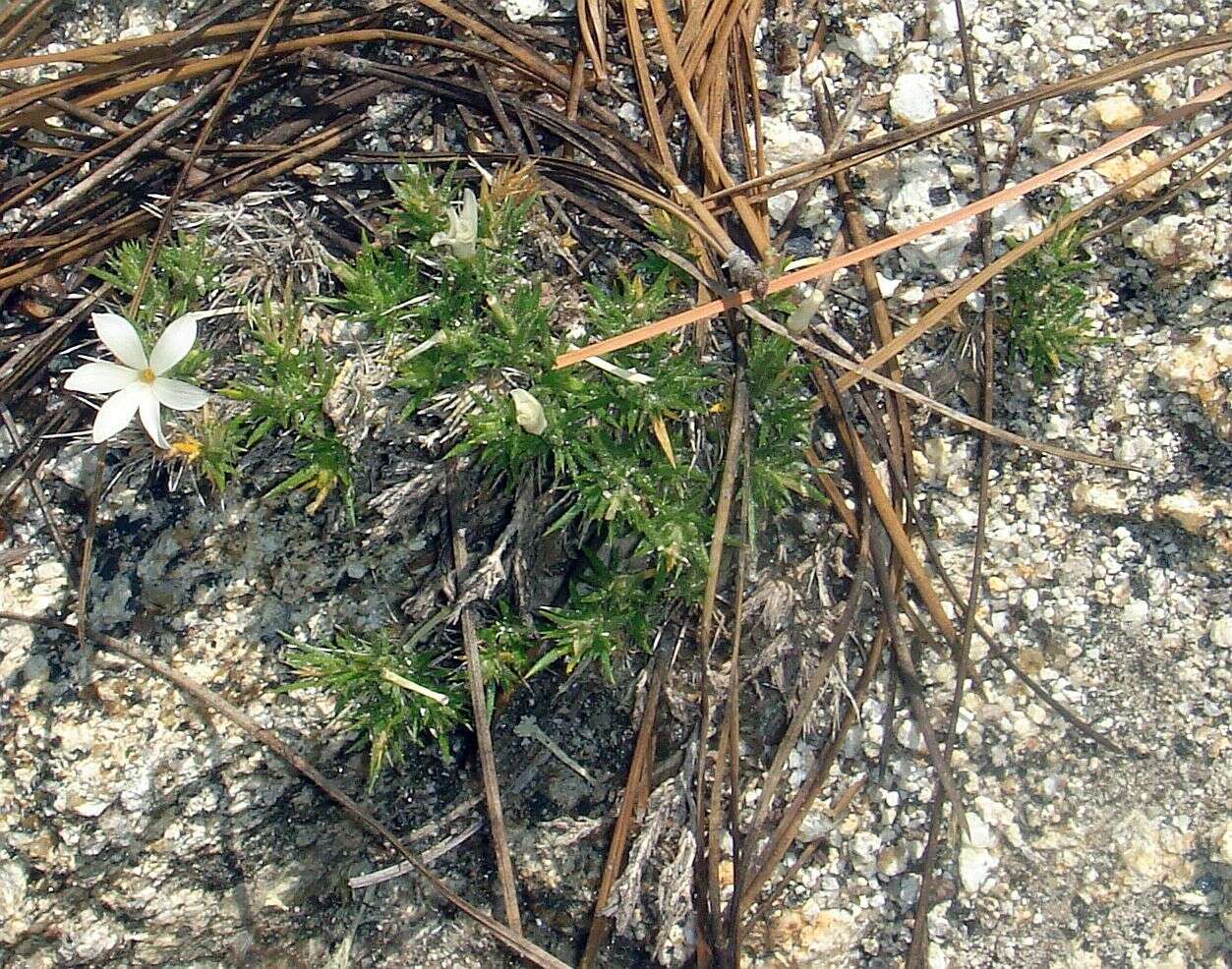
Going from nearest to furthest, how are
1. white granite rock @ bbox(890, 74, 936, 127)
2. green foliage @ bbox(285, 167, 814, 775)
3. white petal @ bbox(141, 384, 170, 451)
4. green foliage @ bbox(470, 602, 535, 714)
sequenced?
white petal @ bbox(141, 384, 170, 451) → green foliage @ bbox(285, 167, 814, 775) → green foliage @ bbox(470, 602, 535, 714) → white granite rock @ bbox(890, 74, 936, 127)

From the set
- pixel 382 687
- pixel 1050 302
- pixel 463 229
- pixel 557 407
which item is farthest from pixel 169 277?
pixel 1050 302

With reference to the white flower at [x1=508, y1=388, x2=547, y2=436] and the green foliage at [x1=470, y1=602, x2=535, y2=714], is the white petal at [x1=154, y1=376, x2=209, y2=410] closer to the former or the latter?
the white flower at [x1=508, y1=388, x2=547, y2=436]

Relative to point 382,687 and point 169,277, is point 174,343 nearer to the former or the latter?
point 169,277

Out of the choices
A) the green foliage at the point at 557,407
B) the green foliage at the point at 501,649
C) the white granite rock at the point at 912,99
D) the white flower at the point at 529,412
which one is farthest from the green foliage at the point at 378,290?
the white granite rock at the point at 912,99

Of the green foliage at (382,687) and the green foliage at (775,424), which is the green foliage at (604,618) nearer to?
the green foliage at (382,687)

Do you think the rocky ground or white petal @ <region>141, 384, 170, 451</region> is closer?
white petal @ <region>141, 384, 170, 451</region>

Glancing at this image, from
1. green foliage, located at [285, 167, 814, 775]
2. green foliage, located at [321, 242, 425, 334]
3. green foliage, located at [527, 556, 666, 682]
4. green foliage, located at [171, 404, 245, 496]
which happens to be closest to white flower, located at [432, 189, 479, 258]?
green foliage, located at [285, 167, 814, 775]

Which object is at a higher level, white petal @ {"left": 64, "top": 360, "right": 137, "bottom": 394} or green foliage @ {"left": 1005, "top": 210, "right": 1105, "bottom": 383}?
green foliage @ {"left": 1005, "top": 210, "right": 1105, "bottom": 383}
